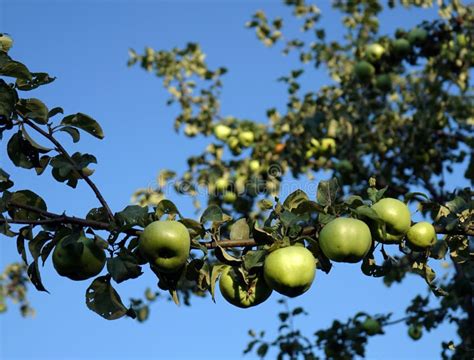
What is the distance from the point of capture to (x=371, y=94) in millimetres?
5684

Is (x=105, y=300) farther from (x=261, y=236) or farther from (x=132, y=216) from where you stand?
(x=261, y=236)

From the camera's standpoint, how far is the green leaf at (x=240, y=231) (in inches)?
77.5

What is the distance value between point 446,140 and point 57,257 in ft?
15.4

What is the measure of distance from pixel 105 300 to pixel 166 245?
0.34 m

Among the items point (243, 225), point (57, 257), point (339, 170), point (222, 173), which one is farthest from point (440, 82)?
point (57, 257)

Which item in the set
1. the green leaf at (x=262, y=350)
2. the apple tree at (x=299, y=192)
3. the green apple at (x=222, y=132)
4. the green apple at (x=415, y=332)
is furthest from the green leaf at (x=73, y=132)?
the green apple at (x=222, y=132)

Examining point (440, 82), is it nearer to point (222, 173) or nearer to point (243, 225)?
point (222, 173)

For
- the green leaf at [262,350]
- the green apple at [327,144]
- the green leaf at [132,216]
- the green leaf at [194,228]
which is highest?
the green apple at [327,144]

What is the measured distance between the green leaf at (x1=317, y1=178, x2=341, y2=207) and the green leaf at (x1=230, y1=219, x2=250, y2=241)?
0.85 ft

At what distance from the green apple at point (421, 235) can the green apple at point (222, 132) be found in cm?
425

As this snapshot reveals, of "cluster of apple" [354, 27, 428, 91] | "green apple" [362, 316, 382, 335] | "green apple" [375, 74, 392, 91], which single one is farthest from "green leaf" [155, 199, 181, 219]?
"green apple" [375, 74, 392, 91]

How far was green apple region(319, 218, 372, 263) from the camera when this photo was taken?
1.79m

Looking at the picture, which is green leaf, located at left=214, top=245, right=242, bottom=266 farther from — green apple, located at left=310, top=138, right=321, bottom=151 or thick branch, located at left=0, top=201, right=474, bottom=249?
green apple, located at left=310, top=138, right=321, bottom=151

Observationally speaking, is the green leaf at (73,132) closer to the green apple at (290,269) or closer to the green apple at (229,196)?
the green apple at (290,269)
